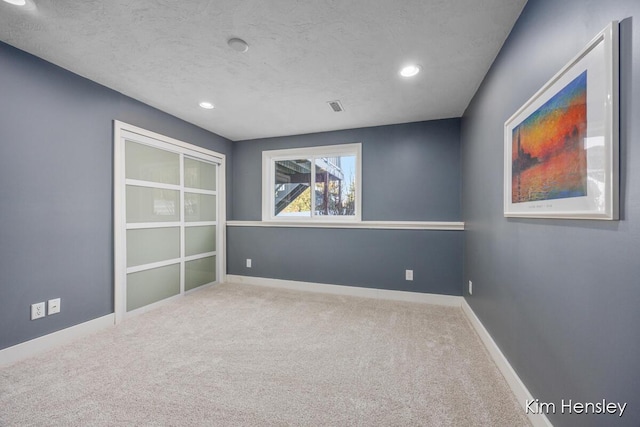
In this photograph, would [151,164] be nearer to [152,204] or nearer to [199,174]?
[152,204]

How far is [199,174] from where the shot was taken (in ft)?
12.4

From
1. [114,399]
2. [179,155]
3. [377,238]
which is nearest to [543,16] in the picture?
[377,238]

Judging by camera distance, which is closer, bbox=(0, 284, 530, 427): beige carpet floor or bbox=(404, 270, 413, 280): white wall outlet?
bbox=(0, 284, 530, 427): beige carpet floor

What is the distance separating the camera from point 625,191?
831 millimetres

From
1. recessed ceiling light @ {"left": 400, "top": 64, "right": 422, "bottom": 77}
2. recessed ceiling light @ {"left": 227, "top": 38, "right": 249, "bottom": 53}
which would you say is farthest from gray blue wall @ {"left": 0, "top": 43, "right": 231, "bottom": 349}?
recessed ceiling light @ {"left": 400, "top": 64, "right": 422, "bottom": 77}

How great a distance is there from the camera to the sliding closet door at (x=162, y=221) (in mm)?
2744

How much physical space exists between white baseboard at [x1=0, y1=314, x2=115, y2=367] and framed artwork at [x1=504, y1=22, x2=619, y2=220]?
355 cm

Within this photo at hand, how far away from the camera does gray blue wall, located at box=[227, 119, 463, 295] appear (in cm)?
329

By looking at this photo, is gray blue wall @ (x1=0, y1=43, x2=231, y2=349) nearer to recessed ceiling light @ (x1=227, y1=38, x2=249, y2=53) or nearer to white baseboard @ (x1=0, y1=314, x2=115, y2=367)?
white baseboard @ (x1=0, y1=314, x2=115, y2=367)

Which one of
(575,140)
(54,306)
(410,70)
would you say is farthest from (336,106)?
Answer: (54,306)

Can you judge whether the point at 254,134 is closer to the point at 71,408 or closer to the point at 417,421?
the point at 71,408

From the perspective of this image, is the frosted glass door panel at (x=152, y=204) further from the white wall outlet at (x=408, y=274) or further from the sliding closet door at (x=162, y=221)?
the white wall outlet at (x=408, y=274)

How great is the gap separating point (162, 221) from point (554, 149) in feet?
11.9

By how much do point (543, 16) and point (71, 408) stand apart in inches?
130
